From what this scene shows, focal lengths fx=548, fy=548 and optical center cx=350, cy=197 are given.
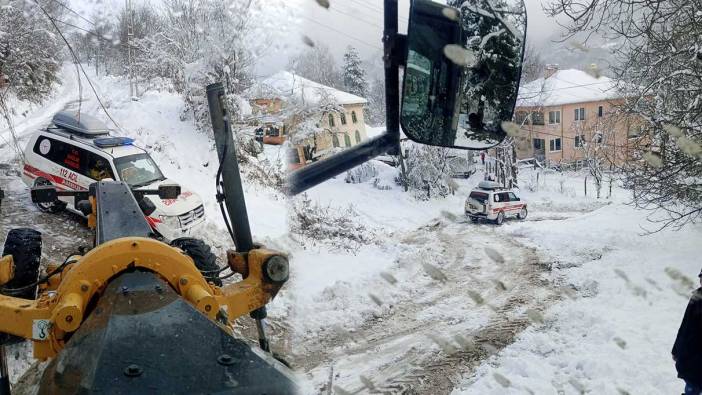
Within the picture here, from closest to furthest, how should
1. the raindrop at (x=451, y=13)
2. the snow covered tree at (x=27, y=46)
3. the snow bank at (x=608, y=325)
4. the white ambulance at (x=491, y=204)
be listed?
the raindrop at (x=451, y=13) → the snow covered tree at (x=27, y=46) → the snow bank at (x=608, y=325) → the white ambulance at (x=491, y=204)

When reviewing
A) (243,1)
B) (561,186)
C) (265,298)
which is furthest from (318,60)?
(265,298)

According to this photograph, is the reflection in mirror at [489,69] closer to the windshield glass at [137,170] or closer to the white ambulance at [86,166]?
the white ambulance at [86,166]

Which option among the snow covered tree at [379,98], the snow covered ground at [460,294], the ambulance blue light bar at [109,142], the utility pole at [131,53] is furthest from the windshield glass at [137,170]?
the snow covered tree at [379,98]

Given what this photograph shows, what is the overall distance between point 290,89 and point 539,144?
95.9 feet

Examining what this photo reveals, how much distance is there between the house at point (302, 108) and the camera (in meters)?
23.2

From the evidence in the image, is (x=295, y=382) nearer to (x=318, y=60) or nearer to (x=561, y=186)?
(x=318, y=60)

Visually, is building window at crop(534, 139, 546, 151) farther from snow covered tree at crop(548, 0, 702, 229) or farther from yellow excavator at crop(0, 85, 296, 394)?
yellow excavator at crop(0, 85, 296, 394)

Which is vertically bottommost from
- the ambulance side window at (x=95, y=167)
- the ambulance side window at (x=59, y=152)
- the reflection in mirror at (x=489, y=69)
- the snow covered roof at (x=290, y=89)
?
the snow covered roof at (x=290, y=89)

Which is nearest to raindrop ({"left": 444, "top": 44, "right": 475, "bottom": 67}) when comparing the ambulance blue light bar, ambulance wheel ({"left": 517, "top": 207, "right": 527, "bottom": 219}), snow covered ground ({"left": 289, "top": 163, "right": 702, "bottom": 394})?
snow covered ground ({"left": 289, "top": 163, "right": 702, "bottom": 394})

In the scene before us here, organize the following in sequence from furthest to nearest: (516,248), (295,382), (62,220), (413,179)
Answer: (413,179)
(516,248)
(62,220)
(295,382)

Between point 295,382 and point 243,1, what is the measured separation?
23.1 meters

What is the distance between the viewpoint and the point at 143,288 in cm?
157

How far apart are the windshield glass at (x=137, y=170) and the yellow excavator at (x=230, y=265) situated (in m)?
10.6

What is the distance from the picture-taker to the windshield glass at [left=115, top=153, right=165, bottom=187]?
40.9 ft
